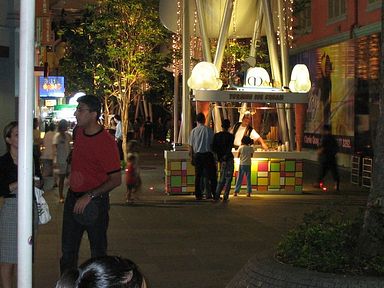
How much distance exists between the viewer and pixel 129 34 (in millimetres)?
24016

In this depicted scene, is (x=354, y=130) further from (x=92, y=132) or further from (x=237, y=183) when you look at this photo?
(x=92, y=132)

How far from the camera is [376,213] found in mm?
5902

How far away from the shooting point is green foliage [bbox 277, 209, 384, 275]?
557 centimetres

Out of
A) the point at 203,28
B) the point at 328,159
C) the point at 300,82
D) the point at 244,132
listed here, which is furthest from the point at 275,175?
the point at 203,28

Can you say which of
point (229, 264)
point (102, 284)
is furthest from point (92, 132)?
point (102, 284)

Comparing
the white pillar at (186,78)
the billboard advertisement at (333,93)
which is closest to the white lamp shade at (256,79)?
the white pillar at (186,78)

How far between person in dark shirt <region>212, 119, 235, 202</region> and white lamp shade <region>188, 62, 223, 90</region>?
1388 millimetres

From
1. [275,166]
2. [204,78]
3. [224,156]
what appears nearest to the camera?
[224,156]

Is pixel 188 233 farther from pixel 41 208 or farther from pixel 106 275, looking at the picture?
pixel 106 275

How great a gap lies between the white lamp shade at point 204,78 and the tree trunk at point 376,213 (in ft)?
31.3

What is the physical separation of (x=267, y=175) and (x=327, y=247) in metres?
10.3

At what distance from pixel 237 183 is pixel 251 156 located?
2.37ft

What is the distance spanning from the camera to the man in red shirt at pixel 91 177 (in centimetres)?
621

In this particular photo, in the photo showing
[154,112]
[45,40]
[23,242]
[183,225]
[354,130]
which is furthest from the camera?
[154,112]
